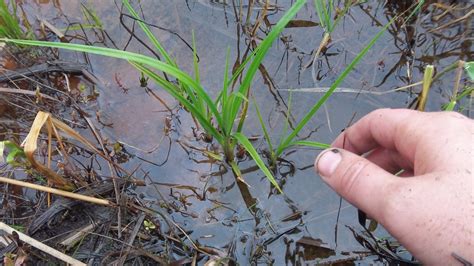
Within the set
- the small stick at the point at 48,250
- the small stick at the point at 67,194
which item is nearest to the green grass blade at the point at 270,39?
the small stick at the point at 67,194

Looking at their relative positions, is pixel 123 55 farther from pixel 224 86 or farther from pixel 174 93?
pixel 224 86

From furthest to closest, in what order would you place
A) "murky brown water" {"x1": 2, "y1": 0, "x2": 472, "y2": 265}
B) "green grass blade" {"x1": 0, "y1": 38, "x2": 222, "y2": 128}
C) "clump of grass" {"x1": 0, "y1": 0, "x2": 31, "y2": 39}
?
"clump of grass" {"x1": 0, "y1": 0, "x2": 31, "y2": 39} → "murky brown water" {"x1": 2, "y1": 0, "x2": 472, "y2": 265} → "green grass blade" {"x1": 0, "y1": 38, "x2": 222, "y2": 128}

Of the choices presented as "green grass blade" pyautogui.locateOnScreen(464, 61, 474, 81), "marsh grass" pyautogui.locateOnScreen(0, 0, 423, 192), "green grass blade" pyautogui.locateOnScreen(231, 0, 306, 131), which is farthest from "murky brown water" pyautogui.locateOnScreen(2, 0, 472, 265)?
"green grass blade" pyautogui.locateOnScreen(231, 0, 306, 131)

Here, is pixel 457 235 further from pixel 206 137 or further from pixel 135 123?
pixel 135 123

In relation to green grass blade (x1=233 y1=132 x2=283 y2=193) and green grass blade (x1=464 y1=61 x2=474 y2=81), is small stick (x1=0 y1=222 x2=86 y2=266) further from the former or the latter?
green grass blade (x1=464 y1=61 x2=474 y2=81)

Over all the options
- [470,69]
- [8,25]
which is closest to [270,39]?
[470,69]

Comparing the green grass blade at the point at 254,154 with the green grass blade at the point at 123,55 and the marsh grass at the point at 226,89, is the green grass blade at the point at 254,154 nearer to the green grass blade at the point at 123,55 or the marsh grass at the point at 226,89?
the marsh grass at the point at 226,89
